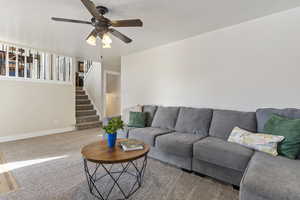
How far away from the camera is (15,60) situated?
154 inches

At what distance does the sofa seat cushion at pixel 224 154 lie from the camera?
5.58 ft

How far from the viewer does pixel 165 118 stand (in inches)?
120

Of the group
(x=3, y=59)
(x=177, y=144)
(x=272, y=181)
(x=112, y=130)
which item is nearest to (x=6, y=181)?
(x=112, y=130)

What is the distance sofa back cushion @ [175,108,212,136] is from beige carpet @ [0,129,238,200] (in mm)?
731

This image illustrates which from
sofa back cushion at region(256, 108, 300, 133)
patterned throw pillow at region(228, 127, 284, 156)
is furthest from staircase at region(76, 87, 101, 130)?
sofa back cushion at region(256, 108, 300, 133)

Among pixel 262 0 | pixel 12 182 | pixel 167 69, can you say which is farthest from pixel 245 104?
pixel 12 182

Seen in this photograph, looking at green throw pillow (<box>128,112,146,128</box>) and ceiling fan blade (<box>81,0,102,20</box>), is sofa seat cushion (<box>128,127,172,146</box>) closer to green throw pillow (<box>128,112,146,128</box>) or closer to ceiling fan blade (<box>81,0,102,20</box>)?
green throw pillow (<box>128,112,146,128</box>)

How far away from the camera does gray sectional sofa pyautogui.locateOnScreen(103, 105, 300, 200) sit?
117cm

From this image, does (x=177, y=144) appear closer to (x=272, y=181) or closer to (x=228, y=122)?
(x=228, y=122)

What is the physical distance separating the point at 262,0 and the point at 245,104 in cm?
151

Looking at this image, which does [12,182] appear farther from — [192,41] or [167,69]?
[192,41]

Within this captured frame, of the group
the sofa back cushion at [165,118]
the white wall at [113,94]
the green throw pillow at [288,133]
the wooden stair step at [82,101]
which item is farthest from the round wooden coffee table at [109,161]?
the white wall at [113,94]

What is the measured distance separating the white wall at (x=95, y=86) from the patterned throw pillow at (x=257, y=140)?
15.8 ft

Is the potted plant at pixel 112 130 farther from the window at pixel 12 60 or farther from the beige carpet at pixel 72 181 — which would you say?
the window at pixel 12 60
